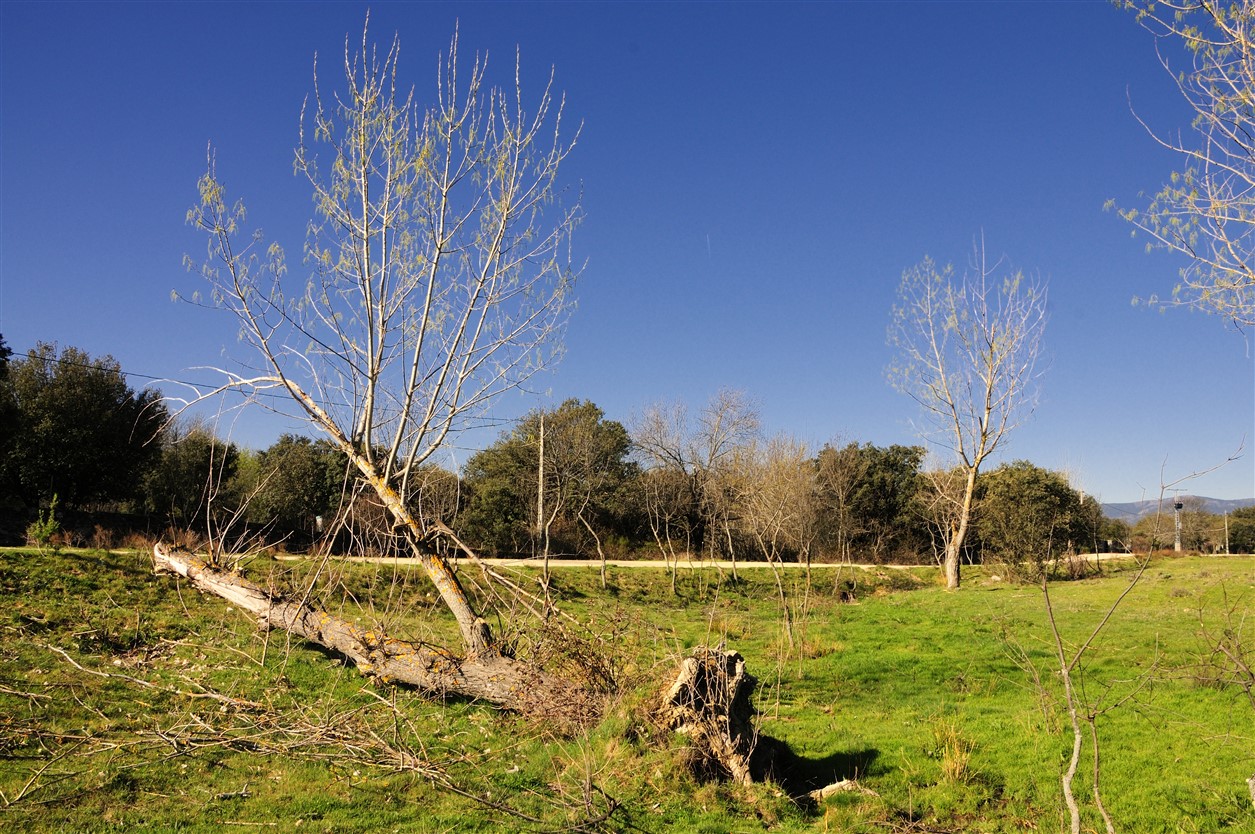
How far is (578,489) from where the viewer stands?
3147 cm

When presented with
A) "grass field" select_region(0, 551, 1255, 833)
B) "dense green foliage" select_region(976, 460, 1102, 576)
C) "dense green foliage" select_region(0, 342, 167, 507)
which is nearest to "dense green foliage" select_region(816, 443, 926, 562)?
"dense green foliage" select_region(976, 460, 1102, 576)

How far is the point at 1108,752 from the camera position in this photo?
7652mm

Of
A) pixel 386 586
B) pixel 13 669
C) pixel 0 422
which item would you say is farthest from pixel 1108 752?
pixel 0 422

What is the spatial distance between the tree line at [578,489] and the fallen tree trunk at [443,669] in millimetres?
7103

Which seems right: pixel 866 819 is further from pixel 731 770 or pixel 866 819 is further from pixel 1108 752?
pixel 1108 752

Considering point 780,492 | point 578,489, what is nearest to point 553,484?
point 578,489

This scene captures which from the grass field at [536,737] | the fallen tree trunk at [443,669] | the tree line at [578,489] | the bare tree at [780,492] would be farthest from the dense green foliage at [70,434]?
the bare tree at [780,492]

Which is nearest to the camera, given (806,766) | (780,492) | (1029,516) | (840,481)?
(806,766)

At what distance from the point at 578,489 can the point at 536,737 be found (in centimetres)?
2375

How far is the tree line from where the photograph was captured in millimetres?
21812

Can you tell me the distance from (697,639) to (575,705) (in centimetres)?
677

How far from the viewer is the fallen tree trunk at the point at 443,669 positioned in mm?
7359

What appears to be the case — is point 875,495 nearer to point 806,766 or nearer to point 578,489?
point 578,489

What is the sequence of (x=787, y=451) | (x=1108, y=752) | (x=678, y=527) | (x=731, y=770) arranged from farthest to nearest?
(x=787, y=451) < (x=678, y=527) < (x=1108, y=752) < (x=731, y=770)
